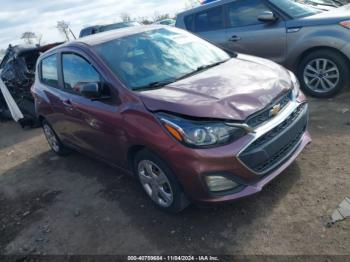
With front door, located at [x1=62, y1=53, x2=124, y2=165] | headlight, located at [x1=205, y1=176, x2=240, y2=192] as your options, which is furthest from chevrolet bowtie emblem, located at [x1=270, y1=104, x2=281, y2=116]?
front door, located at [x1=62, y1=53, x2=124, y2=165]

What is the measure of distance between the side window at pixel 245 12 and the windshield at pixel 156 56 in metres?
2.20

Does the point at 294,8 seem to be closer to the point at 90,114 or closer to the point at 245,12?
the point at 245,12

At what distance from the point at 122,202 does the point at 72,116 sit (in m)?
1.34

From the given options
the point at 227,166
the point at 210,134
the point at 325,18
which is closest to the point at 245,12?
the point at 325,18

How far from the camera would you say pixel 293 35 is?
5852mm

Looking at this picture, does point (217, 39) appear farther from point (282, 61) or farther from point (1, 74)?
point (1, 74)

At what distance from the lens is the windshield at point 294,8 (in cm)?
588

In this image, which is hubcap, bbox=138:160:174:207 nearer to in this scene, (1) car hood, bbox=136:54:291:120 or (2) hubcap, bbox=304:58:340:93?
(1) car hood, bbox=136:54:291:120

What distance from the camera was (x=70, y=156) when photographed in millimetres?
5879

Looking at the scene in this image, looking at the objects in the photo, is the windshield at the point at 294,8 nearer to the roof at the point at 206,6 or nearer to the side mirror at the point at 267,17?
the side mirror at the point at 267,17

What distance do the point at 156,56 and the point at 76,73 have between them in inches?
42.3

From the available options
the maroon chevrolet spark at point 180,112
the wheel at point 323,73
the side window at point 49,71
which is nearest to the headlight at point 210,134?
the maroon chevrolet spark at point 180,112

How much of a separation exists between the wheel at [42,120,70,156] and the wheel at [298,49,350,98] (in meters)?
4.11

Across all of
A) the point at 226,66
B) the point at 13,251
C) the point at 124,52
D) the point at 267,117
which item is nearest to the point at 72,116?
the point at 124,52
